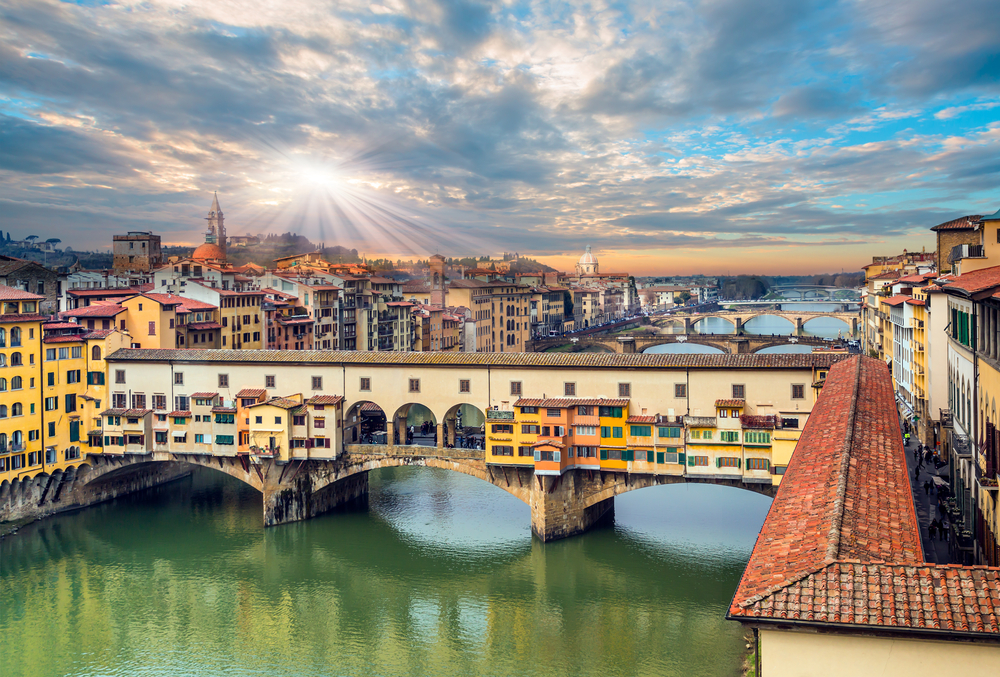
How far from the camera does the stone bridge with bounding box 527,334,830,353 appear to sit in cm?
6931

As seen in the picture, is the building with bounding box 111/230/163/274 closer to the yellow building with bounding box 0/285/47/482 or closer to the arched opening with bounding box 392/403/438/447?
the arched opening with bounding box 392/403/438/447

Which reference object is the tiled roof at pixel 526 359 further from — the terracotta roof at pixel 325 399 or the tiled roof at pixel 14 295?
the tiled roof at pixel 14 295

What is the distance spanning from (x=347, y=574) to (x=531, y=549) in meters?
5.59

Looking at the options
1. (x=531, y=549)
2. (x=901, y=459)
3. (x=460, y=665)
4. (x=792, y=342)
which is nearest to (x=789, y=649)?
(x=901, y=459)

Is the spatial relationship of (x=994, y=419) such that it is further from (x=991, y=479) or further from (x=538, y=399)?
(x=538, y=399)

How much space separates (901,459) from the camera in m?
10.3

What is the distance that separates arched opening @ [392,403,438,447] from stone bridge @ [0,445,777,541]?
140 centimetres

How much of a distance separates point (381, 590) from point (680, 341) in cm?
5388

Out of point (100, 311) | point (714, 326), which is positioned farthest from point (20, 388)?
point (714, 326)

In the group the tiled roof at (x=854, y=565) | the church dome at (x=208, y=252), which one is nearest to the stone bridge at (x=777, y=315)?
the church dome at (x=208, y=252)

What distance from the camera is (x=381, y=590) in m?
23.1

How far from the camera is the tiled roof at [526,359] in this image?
25.1 metres

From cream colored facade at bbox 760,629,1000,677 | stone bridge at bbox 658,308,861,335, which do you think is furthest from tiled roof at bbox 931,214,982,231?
stone bridge at bbox 658,308,861,335

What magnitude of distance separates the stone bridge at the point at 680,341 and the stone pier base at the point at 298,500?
44969 millimetres
